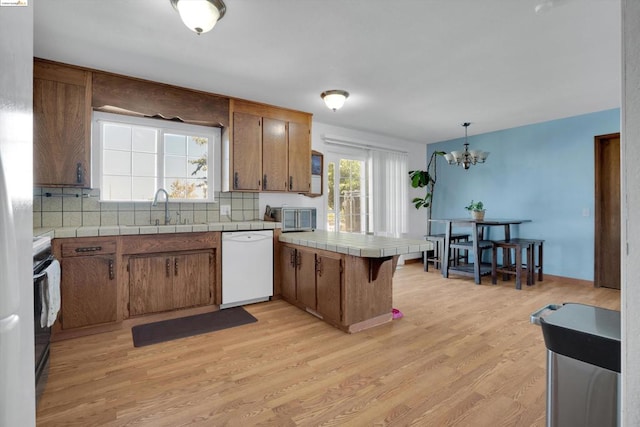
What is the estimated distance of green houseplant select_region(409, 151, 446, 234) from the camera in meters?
5.93

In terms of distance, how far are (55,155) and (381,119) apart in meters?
3.85

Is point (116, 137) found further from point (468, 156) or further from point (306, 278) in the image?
point (468, 156)

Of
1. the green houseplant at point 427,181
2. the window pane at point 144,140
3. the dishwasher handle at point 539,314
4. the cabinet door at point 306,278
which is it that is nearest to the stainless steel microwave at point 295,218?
the cabinet door at point 306,278

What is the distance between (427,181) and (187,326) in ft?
15.8

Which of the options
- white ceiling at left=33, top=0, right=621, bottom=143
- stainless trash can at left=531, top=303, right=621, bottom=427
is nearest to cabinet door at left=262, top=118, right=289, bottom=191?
white ceiling at left=33, top=0, right=621, bottom=143

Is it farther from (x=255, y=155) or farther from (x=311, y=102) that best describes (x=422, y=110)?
(x=255, y=155)

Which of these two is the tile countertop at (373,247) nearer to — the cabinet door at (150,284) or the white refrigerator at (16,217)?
the cabinet door at (150,284)

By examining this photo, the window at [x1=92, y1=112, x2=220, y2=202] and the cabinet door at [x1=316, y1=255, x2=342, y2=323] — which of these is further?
the window at [x1=92, y1=112, x2=220, y2=202]

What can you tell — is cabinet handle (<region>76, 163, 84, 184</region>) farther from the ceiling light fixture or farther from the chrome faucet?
the ceiling light fixture

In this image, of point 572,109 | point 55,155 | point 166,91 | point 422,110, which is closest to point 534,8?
point 422,110

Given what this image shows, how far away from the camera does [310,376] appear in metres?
2.10

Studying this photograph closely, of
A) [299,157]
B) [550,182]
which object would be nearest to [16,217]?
[299,157]

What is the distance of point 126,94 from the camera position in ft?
10.2

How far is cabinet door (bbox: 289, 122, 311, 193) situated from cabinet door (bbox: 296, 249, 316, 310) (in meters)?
1.18
